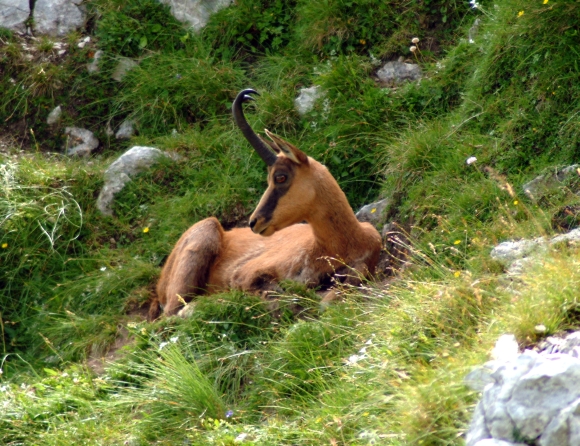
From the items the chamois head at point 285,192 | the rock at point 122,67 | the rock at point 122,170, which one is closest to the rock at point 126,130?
the rock at point 122,67

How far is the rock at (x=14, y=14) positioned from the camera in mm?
11023

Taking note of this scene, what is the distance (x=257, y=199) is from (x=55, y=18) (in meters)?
4.09

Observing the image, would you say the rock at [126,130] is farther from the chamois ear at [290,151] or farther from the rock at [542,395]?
the rock at [542,395]

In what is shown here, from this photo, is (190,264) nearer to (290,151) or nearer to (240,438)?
(290,151)

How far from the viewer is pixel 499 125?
773cm

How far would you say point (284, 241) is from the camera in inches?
329

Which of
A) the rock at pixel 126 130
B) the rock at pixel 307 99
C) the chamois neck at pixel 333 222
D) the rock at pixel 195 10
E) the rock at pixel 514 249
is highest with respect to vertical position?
the rock at pixel 195 10

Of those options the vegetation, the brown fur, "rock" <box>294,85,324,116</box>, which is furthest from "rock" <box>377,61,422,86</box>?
the brown fur

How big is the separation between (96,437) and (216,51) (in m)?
5.94

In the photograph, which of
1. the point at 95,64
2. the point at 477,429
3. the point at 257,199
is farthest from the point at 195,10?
the point at 477,429

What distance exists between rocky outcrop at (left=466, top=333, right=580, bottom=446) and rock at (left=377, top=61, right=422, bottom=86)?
19.4 ft

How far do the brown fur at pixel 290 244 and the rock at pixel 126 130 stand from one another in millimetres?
2494

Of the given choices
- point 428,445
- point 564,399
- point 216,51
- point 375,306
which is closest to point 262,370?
point 375,306

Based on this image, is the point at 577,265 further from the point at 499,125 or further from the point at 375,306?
the point at 499,125
